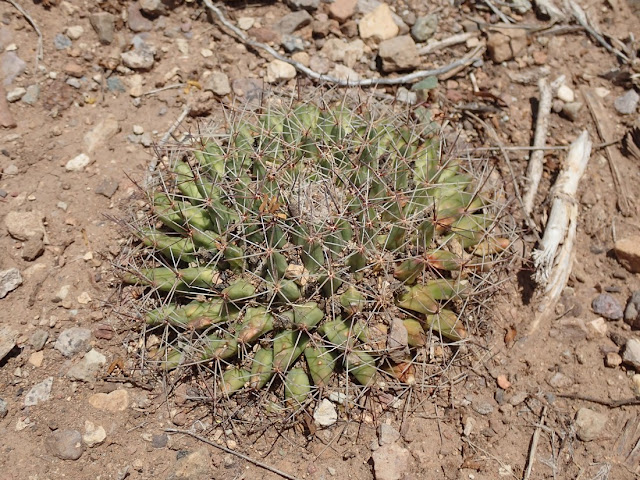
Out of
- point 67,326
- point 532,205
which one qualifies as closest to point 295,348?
point 67,326

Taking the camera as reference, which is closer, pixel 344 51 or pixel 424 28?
pixel 344 51

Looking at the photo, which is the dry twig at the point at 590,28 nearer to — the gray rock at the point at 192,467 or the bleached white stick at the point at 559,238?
the bleached white stick at the point at 559,238

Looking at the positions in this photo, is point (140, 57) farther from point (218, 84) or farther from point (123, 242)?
point (123, 242)

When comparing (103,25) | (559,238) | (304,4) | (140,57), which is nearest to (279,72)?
(304,4)

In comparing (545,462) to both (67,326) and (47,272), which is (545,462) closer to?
(67,326)

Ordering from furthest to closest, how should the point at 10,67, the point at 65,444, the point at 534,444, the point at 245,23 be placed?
the point at 245,23 < the point at 10,67 < the point at 534,444 < the point at 65,444

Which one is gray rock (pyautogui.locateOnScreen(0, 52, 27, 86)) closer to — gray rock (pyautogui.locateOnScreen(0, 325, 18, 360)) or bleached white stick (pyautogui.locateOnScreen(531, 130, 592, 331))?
gray rock (pyautogui.locateOnScreen(0, 325, 18, 360))
